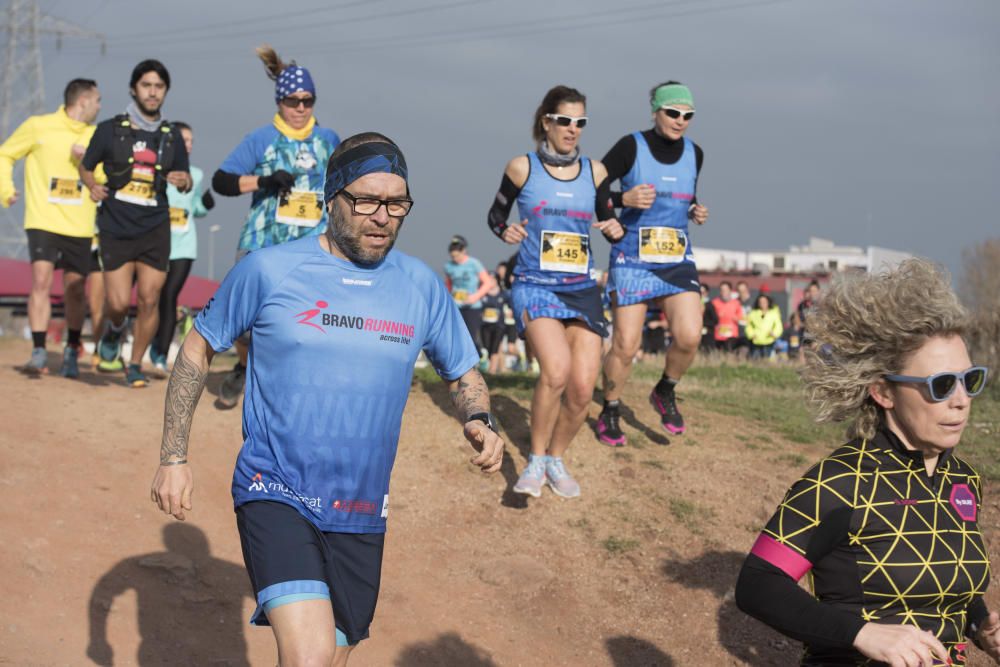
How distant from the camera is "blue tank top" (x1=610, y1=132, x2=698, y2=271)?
7.92 m

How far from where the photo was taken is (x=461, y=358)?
4094 mm

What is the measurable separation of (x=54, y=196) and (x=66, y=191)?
4.4 inches

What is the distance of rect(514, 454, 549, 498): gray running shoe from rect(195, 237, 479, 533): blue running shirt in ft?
11.6

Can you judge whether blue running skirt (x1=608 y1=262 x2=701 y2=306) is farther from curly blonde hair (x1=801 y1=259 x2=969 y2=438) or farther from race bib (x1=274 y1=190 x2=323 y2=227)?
curly blonde hair (x1=801 y1=259 x2=969 y2=438)

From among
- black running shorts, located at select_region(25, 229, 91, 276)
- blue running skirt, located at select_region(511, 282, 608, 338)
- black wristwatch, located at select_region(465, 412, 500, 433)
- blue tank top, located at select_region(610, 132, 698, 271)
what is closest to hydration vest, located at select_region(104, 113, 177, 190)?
black running shorts, located at select_region(25, 229, 91, 276)

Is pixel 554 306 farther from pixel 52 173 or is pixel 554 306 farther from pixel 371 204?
pixel 52 173

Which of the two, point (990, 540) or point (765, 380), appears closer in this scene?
point (990, 540)

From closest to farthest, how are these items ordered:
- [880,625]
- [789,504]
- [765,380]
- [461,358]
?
[880,625] < [789,504] < [461,358] < [765,380]

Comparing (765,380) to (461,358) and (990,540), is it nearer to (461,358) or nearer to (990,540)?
(990,540)

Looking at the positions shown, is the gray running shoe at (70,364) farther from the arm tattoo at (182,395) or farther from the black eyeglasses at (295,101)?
the arm tattoo at (182,395)

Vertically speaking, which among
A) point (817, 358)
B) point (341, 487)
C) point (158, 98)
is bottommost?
point (341, 487)

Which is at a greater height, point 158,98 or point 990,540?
point 158,98

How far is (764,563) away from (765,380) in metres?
11.5

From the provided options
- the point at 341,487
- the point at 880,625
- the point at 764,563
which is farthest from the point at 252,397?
the point at 880,625
